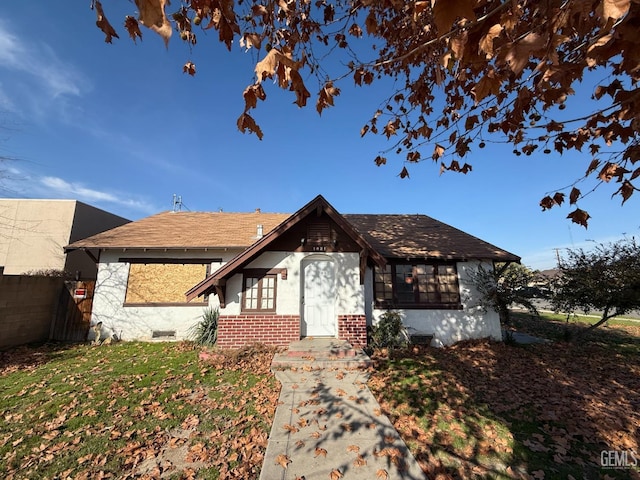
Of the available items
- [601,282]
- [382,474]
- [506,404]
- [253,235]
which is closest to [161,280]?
[253,235]

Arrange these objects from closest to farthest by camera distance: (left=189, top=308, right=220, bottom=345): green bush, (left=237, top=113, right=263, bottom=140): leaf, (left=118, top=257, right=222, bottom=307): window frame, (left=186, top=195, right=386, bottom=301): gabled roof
Answer: (left=237, top=113, right=263, bottom=140): leaf < (left=186, top=195, right=386, bottom=301): gabled roof < (left=189, top=308, right=220, bottom=345): green bush < (left=118, top=257, right=222, bottom=307): window frame

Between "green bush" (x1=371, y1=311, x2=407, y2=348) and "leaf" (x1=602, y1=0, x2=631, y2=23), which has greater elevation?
"leaf" (x1=602, y1=0, x2=631, y2=23)

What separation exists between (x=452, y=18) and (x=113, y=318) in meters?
13.4

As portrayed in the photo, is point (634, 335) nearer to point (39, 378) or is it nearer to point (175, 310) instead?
point (175, 310)

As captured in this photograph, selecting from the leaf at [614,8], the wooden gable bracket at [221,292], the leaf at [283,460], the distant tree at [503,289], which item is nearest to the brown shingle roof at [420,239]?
the distant tree at [503,289]

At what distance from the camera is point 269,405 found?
546cm

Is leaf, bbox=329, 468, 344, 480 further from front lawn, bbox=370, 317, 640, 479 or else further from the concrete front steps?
the concrete front steps

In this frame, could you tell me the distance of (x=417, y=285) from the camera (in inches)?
418

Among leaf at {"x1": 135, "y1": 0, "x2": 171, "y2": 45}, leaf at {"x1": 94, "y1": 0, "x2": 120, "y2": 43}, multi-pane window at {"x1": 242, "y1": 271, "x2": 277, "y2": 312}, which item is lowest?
multi-pane window at {"x1": 242, "y1": 271, "x2": 277, "y2": 312}

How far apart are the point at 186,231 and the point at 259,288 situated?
224 inches

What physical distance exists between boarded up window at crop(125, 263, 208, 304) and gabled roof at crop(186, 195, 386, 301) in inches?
88.5

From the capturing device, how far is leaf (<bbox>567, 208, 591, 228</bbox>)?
3486mm

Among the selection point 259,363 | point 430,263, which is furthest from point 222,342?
point 430,263

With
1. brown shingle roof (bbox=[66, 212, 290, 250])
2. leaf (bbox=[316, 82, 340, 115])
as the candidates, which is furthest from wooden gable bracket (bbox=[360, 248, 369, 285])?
leaf (bbox=[316, 82, 340, 115])
